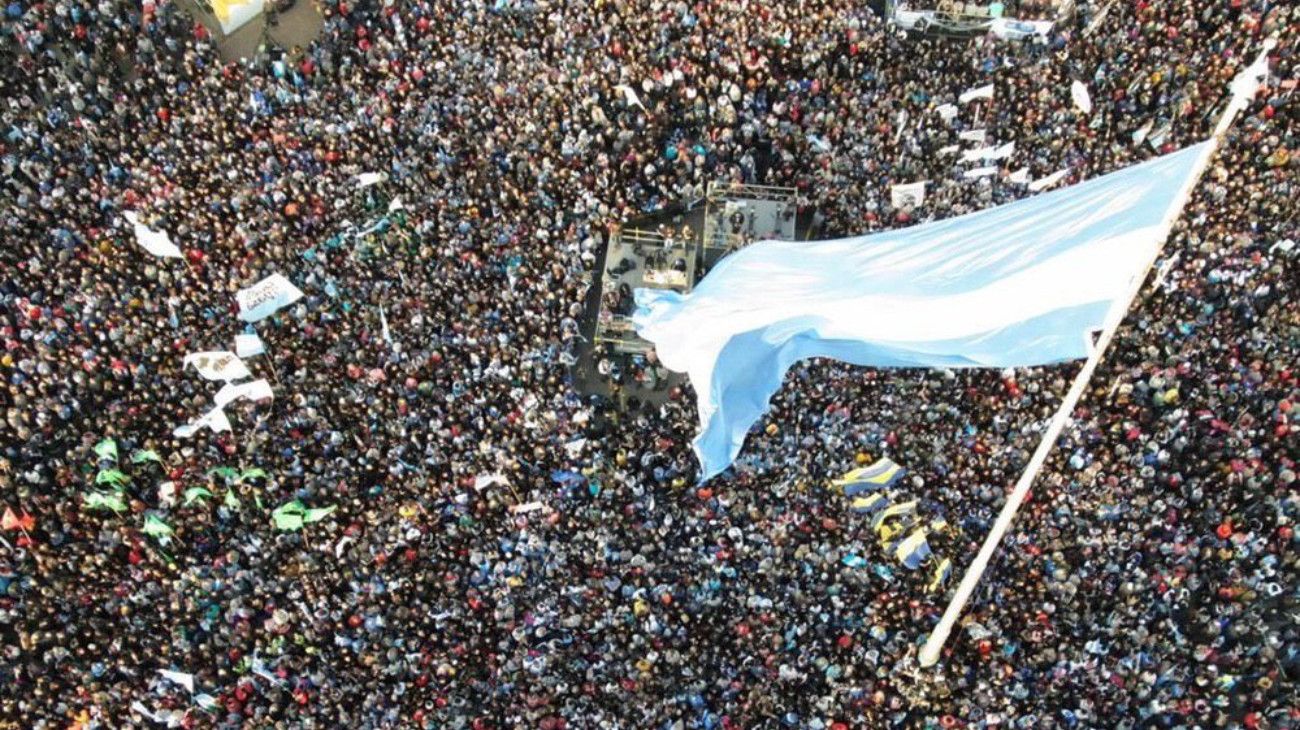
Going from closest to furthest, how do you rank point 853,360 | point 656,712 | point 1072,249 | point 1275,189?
1. point 1072,249
2. point 853,360
3. point 656,712
4. point 1275,189

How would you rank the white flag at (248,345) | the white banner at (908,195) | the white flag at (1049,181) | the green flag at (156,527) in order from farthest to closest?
the white banner at (908,195), the white flag at (1049,181), the white flag at (248,345), the green flag at (156,527)

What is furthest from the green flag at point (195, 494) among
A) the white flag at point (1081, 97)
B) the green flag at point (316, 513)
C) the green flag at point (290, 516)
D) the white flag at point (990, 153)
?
the white flag at point (1081, 97)

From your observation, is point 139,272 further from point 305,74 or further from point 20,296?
point 305,74

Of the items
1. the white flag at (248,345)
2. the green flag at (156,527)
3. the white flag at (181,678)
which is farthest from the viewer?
the white flag at (248,345)

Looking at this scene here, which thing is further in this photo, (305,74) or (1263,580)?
(305,74)

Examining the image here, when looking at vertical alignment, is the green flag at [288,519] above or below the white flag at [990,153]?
below

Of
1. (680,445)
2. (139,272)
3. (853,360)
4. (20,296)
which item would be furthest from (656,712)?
(20,296)

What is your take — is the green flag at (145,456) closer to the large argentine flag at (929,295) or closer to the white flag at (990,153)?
the large argentine flag at (929,295)
